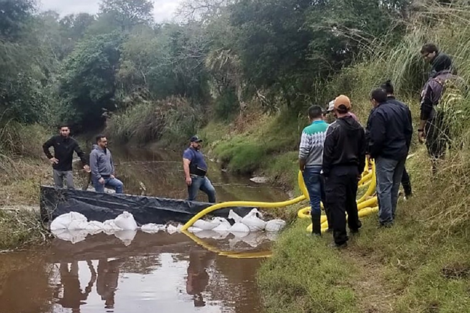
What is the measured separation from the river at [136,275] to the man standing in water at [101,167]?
54.7 inches

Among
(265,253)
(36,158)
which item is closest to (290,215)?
(265,253)

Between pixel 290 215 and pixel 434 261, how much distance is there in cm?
489

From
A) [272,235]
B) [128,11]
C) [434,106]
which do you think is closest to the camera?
[434,106]

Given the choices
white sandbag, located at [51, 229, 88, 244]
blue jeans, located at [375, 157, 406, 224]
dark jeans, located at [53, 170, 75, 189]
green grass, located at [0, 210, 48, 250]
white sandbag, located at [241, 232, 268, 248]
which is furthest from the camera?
dark jeans, located at [53, 170, 75, 189]

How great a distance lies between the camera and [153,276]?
7.90 meters

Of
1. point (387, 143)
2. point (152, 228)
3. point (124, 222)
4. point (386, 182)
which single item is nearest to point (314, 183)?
point (386, 182)

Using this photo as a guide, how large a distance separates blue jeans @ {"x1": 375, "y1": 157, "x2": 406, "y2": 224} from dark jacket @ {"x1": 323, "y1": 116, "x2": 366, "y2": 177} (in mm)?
298

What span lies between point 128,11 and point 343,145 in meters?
77.9

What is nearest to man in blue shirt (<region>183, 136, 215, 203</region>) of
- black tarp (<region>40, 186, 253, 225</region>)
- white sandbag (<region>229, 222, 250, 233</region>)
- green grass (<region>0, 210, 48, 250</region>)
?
black tarp (<region>40, 186, 253, 225</region>)

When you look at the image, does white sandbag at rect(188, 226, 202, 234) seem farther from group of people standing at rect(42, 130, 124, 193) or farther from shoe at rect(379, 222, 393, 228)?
shoe at rect(379, 222, 393, 228)

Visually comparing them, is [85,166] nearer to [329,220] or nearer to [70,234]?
[70,234]

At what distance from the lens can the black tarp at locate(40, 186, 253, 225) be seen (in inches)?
418

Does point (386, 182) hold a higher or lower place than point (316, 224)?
higher

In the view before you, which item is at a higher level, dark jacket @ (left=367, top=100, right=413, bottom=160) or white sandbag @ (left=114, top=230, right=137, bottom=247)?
dark jacket @ (left=367, top=100, right=413, bottom=160)
